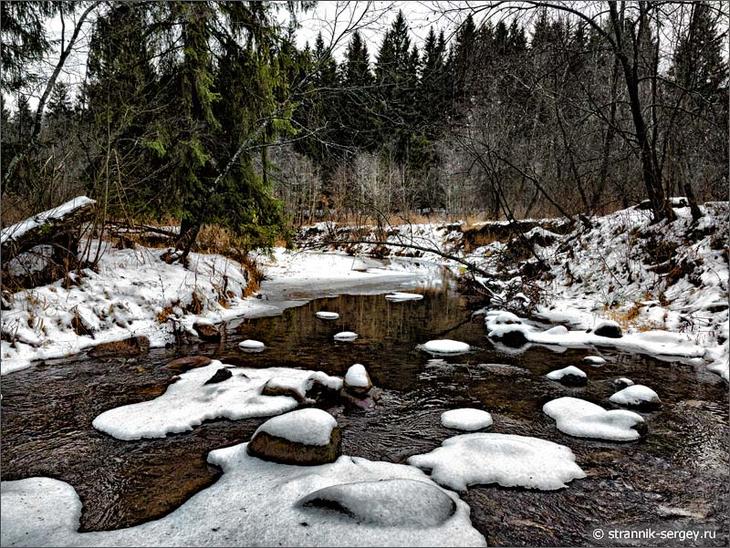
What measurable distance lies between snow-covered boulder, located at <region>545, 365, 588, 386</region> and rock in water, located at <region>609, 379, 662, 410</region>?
0.47m

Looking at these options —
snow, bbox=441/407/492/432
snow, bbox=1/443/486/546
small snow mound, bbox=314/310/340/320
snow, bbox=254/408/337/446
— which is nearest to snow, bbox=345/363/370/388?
snow, bbox=441/407/492/432

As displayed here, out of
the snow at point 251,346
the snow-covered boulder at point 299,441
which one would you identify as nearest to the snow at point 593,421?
the snow-covered boulder at point 299,441

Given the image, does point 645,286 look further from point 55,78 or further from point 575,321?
point 55,78

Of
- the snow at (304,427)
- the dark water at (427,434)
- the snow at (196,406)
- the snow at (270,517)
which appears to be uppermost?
the snow at (304,427)

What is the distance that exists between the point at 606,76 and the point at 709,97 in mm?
3588

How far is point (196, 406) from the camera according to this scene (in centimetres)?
342

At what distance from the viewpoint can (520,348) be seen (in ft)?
17.6

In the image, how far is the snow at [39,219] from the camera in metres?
4.96

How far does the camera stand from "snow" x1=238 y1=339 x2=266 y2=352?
528 cm

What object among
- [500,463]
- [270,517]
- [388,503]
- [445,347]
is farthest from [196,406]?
[445,347]

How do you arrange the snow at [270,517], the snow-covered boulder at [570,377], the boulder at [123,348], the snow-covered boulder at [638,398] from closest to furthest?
1. the snow at [270,517]
2. the snow-covered boulder at [638,398]
3. the snow-covered boulder at [570,377]
4. the boulder at [123,348]

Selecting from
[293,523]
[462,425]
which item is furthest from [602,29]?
[293,523]

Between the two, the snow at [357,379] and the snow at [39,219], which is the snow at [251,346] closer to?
the snow at [357,379]

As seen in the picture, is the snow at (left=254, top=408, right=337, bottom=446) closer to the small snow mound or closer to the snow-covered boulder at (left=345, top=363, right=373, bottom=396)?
the snow-covered boulder at (left=345, top=363, right=373, bottom=396)
